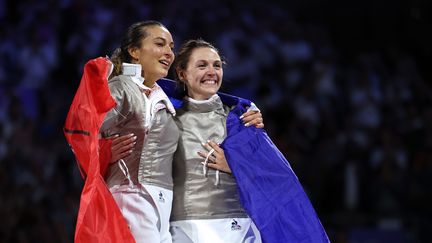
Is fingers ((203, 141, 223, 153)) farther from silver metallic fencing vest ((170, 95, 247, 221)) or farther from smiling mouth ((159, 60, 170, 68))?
smiling mouth ((159, 60, 170, 68))

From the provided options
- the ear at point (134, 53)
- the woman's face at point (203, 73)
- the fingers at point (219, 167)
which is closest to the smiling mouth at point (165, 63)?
the ear at point (134, 53)

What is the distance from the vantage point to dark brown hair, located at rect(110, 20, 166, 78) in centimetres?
367

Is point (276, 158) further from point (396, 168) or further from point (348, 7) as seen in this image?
point (348, 7)

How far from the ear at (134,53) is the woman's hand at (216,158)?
19.7 inches

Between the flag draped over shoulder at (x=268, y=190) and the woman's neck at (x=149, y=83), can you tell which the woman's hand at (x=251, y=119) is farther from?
the woman's neck at (x=149, y=83)

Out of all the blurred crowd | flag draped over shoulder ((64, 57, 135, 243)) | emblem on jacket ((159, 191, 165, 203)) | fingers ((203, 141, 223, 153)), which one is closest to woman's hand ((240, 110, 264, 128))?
fingers ((203, 141, 223, 153))

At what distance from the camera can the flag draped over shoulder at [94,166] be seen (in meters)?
3.37

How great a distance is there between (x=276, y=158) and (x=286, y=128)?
3954mm

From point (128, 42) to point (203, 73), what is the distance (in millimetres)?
389

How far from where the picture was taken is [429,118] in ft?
25.4

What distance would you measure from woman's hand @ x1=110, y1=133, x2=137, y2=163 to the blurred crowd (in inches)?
117

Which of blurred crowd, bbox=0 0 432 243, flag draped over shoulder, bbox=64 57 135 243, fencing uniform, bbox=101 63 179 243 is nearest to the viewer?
flag draped over shoulder, bbox=64 57 135 243

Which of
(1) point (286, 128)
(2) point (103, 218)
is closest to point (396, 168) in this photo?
(1) point (286, 128)

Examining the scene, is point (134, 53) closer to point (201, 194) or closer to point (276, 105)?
point (201, 194)
